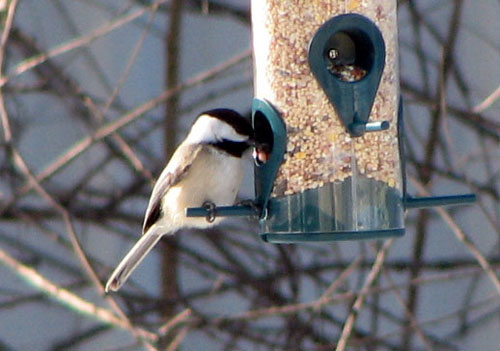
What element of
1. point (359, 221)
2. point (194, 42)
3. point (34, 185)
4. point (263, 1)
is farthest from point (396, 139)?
point (194, 42)

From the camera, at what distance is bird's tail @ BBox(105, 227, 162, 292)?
3.32m

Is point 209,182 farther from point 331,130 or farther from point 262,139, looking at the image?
point 331,130

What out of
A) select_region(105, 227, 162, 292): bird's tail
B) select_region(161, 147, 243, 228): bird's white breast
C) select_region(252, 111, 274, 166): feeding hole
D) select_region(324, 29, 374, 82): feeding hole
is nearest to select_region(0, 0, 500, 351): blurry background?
select_region(105, 227, 162, 292): bird's tail

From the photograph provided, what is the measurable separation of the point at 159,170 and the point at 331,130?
5.87 ft

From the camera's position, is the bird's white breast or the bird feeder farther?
the bird's white breast

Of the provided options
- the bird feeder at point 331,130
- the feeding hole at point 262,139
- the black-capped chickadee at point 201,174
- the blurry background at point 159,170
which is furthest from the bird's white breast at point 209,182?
the blurry background at point 159,170

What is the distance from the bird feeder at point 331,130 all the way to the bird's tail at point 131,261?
541mm

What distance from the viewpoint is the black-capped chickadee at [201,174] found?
3193 millimetres

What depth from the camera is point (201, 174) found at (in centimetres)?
330

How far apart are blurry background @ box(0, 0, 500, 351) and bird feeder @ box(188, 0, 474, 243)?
1030mm

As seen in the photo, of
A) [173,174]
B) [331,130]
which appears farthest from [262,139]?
[173,174]

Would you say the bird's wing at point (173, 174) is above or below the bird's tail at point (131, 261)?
above

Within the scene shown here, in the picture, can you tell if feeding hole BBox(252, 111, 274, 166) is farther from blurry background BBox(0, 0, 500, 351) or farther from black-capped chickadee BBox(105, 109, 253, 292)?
blurry background BBox(0, 0, 500, 351)

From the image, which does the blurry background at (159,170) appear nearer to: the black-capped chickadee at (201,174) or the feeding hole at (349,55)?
the black-capped chickadee at (201,174)
